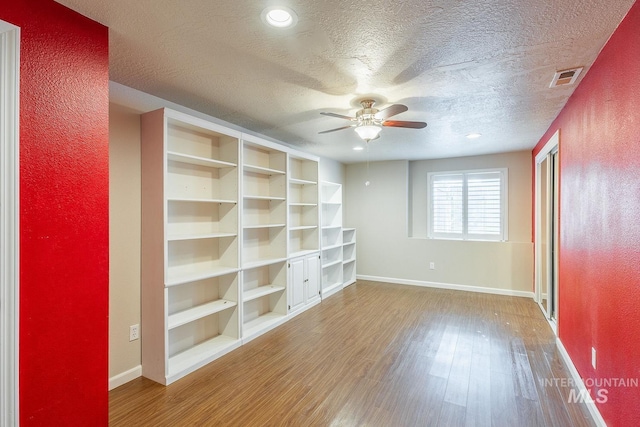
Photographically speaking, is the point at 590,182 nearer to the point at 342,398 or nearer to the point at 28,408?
the point at 342,398

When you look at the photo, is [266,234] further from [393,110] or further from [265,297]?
[393,110]

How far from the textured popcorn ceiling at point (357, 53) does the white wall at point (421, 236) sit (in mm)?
2272

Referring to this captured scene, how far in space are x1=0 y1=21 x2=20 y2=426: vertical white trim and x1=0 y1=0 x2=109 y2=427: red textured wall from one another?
1.1 inches

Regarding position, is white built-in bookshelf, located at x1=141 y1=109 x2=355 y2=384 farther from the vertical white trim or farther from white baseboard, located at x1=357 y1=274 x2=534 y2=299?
white baseboard, located at x1=357 y1=274 x2=534 y2=299

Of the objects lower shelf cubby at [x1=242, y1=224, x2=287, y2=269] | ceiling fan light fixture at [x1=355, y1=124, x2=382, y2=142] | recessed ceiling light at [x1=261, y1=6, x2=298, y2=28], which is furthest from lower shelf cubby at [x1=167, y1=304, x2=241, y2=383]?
recessed ceiling light at [x1=261, y1=6, x2=298, y2=28]

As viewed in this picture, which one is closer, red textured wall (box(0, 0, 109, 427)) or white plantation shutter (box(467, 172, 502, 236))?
red textured wall (box(0, 0, 109, 427))

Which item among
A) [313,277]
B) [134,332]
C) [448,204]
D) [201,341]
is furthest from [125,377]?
[448,204]

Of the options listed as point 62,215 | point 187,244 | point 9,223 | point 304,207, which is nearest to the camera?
point 9,223

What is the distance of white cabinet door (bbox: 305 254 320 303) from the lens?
4.46 metres

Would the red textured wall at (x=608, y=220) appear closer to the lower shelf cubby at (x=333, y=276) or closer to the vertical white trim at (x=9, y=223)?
the vertical white trim at (x=9, y=223)

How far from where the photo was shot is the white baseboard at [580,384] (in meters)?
1.97

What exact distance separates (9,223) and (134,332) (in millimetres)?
1608

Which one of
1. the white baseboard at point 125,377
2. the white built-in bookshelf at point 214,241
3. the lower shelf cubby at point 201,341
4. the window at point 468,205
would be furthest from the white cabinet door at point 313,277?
the window at point 468,205

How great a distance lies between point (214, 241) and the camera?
324cm
